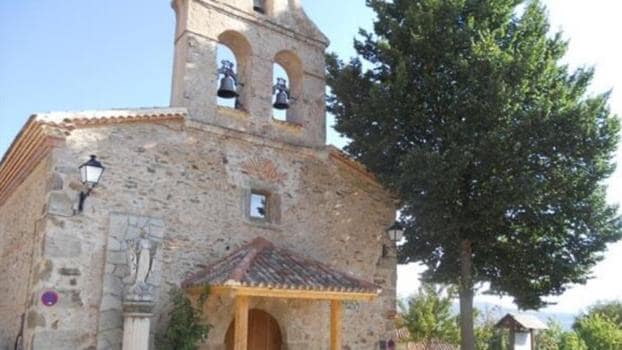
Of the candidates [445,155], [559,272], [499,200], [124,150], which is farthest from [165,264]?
[559,272]

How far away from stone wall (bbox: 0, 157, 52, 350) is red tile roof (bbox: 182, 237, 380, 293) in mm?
2530

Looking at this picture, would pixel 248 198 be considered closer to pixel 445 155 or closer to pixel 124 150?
pixel 124 150

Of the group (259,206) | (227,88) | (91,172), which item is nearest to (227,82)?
(227,88)

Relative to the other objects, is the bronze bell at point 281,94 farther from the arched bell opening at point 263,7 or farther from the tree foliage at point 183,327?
the tree foliage at point 183,327

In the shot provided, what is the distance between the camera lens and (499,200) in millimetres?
9969

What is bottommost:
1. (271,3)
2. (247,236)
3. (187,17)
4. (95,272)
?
(95,272)

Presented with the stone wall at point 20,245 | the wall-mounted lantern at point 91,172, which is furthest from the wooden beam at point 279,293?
the stone wall at point 20,245

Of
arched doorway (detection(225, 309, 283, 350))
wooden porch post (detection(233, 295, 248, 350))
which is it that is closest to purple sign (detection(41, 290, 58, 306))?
wooden porch post (detection(233, 295, 248, 350))

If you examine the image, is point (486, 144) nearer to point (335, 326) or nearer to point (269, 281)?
point (335, 326)

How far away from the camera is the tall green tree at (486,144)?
393 inches

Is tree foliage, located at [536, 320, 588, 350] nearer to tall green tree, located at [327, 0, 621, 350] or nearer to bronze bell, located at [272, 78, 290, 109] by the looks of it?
tall green tree, located at [327, 0, 621, 350]

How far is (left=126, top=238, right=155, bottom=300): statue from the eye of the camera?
8.17 metres

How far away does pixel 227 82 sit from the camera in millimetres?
10125

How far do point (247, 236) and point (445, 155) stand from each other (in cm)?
390
